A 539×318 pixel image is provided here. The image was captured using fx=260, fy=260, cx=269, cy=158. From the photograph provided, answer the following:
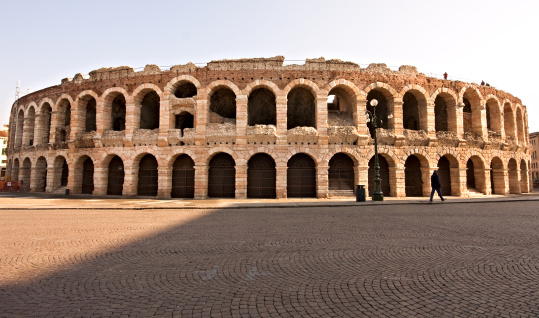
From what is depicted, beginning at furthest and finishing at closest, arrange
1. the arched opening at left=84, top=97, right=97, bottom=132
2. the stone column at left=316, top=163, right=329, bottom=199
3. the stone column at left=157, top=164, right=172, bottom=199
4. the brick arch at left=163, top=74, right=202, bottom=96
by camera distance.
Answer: the arched opening at left=84, top=97, right=97, bottom=132 → the brick arch at left=163, top=74, right=202, bottom=96 → the stone column at left=157, top=164, right=172, bottom=199 → the stone column at left=316, top=163, right=329, bottom=199

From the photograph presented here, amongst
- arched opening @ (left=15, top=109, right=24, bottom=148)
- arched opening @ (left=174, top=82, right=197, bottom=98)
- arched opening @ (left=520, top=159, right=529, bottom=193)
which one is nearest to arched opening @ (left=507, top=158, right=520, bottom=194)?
arched opening @ (left=520, top=159, right=529, bottom=193)

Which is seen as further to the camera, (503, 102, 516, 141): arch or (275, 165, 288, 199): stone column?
(503, 102, 516, 141): arch

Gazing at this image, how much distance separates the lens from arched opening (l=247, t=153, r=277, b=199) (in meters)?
20.1

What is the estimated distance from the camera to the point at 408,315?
291cm

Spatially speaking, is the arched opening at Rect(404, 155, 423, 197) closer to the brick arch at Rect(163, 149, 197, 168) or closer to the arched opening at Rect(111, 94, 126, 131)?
the brick arch at Rect(163, 149, 197, 168)

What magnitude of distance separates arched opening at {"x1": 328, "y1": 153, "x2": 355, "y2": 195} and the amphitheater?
3.1 inches

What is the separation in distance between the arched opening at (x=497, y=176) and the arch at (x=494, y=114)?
9.13 ft

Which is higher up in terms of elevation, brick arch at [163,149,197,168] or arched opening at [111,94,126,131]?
arched opening at [111,94,126,131]

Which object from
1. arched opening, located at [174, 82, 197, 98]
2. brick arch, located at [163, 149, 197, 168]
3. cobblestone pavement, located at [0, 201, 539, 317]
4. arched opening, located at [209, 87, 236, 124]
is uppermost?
arched opening, located at [174, 82, 197, 98]

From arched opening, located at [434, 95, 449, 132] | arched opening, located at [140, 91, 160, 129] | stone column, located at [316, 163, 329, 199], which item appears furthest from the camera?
arched opening, located at [434, 95, 449, 132]

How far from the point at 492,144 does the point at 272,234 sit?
25004 mm

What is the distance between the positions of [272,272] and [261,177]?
15.9 metres

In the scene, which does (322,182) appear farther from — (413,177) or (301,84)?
(413,177)

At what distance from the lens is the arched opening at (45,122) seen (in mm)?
25688
